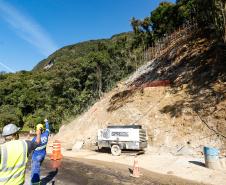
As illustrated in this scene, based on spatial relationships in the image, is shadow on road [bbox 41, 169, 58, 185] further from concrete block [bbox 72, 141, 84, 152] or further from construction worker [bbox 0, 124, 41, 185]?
concrete block [bbox 72, 141, 84, 152]

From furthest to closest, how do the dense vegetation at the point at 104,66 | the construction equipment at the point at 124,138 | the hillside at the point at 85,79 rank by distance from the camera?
the hillside at the point at 85,79 → the dense vegetation at the point at 104,66 → the construction equipment at the point at 124,138

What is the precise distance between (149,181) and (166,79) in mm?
17322

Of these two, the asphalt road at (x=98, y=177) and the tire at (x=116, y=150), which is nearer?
the asphalt road at (x=98, y=177)

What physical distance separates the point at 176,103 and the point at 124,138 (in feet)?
19.8

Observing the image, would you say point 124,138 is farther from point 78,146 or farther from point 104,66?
point 104,66

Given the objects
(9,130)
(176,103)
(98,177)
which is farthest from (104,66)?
(9,130)

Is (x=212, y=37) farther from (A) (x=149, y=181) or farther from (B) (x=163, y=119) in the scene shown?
(A) (x=149, y=181)

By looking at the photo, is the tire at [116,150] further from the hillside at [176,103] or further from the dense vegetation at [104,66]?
the dense vegetation at [104,66]

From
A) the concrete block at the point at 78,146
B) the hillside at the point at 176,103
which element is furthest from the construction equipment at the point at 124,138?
the concrete block at the point at 78,146

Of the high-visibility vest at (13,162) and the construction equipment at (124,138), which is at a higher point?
the construction equipment at (124,138)

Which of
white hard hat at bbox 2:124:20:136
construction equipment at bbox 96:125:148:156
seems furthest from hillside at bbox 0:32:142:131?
white hard hat at bbox 2:124:20:136

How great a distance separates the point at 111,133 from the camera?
67.5 feet

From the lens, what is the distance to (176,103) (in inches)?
891

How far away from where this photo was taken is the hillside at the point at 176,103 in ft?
62.1
